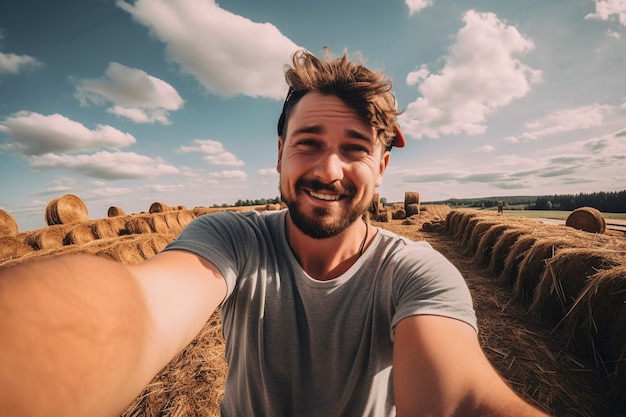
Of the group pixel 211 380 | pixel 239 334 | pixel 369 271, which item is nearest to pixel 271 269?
pixel 239 334

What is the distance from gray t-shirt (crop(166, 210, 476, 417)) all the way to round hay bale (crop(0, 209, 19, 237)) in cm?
1841

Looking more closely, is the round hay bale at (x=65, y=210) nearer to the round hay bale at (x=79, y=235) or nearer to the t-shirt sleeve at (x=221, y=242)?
the round hay bale at (x=79, y=235)

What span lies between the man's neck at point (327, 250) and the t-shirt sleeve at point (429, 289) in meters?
0.37

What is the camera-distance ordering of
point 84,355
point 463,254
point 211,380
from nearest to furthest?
point 84,355
point 211,380
point 463,254

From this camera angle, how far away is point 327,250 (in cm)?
169

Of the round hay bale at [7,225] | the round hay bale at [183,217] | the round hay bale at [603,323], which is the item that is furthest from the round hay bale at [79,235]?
the round hay bale at [603,323]

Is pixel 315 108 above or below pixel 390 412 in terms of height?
above

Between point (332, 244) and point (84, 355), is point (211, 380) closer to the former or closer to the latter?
point (332, 244)

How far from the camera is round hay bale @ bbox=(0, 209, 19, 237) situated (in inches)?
505

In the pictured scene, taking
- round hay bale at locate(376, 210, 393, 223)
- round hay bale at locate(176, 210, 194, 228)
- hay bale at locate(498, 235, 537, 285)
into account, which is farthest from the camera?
round hay bale at locate(376, 210, 393, 223)

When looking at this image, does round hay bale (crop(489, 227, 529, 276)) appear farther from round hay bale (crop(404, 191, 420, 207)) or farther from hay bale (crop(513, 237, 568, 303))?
round hay bale (crop(404, 191, 420, 207))

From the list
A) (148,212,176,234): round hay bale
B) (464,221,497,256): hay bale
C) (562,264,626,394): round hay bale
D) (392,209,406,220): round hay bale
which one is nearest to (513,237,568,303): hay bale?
(562,264,626,394): round hay bale

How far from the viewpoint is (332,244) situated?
67.4 inches

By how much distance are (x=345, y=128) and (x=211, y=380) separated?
3482 millimetres
